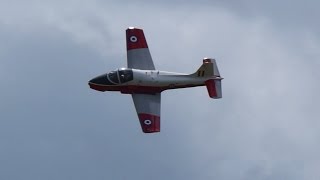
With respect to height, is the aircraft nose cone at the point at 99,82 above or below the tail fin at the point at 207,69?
below

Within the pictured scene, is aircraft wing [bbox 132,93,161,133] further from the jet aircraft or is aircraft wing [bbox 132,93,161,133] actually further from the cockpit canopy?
the cockpit canopy

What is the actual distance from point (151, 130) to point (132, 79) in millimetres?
6898

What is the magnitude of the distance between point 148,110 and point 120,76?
17.2ft

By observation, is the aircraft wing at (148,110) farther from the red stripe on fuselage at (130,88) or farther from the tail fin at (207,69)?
the tail fin at (207,69)

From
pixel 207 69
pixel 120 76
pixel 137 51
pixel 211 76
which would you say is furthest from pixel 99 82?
pixel 211 76

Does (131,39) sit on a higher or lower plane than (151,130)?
higher

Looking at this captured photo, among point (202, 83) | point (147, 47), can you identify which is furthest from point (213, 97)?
point (147, 47)

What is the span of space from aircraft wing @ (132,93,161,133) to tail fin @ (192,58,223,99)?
5.74 meters

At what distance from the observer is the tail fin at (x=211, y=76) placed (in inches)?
4732

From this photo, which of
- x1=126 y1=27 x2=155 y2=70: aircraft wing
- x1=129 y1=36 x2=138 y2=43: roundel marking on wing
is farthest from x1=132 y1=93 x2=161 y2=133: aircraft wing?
x1=129 y1=36 x2=138 y2=43: roundel marking on wing

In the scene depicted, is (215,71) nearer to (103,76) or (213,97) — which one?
(213,97)

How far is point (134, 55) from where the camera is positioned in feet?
401

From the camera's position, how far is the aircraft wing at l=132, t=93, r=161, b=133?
4594 inches

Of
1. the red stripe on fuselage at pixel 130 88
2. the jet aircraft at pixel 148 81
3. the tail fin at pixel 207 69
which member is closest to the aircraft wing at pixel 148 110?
the jet aircraft at pixel 148 81
